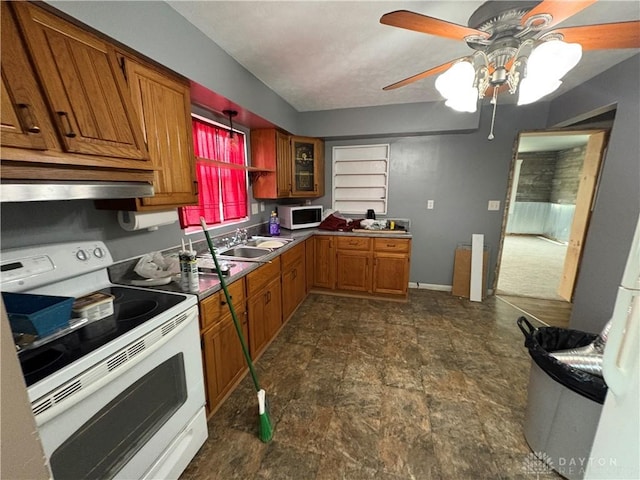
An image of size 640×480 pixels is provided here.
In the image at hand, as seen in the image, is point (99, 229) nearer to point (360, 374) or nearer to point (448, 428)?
point (360, 374)

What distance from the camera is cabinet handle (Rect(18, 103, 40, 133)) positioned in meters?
0.85

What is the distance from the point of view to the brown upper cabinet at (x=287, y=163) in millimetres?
2830

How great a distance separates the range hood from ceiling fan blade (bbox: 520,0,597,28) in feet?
5.94

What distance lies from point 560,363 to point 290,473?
4.77ft

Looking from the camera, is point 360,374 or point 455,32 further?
point 360,374

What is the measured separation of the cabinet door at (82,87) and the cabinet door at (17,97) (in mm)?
30

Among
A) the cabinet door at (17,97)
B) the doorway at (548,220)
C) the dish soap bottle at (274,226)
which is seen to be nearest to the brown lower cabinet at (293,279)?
the dish soap bottle at (274,226)

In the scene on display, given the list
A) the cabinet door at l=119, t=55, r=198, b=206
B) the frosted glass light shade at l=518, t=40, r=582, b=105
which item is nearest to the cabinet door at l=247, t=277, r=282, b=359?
the cabinet door at l=119, t=55, r=198, b=206

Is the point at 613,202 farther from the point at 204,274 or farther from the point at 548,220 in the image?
the point at 548,220

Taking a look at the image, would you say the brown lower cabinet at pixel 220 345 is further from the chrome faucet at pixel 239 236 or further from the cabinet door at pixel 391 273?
the cabinet door at pixel 391 273

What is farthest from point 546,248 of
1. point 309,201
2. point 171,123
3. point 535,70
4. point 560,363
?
point 171,123

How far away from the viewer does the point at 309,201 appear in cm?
388

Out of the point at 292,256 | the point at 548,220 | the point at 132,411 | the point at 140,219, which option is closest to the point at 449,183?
the point at 292,256

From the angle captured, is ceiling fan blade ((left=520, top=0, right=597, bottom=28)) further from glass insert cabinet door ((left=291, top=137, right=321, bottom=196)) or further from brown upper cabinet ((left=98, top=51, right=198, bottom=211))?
glass insert cabinet door ((left=291, top=137, right=321, bottom=196))
